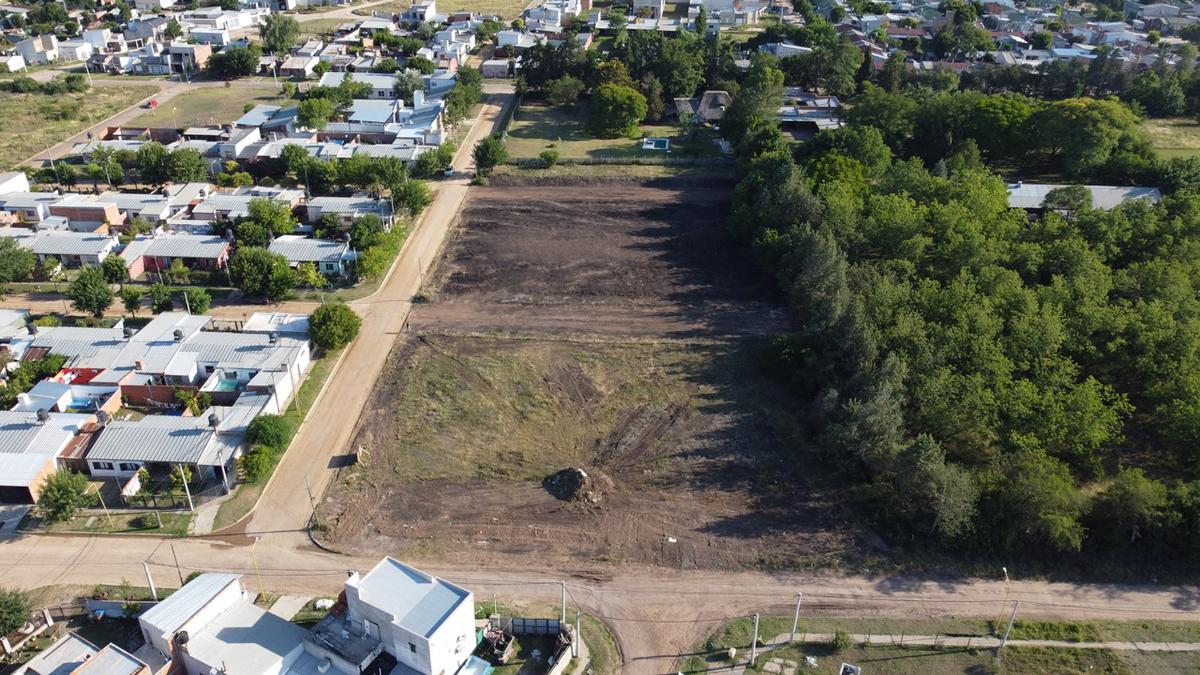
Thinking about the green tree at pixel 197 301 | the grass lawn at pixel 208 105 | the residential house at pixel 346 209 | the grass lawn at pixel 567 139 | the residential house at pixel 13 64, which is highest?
the residential house at pixel 13 64

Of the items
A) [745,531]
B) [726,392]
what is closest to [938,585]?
[745,531]

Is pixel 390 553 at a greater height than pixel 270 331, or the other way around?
pixel 270 331

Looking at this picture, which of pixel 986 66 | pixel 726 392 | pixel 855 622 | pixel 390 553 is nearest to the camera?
pixel 855 622

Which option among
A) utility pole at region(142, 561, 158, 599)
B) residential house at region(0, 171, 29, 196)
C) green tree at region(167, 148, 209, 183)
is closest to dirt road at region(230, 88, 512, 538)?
utility pole at region(142, 561, 158, 599)

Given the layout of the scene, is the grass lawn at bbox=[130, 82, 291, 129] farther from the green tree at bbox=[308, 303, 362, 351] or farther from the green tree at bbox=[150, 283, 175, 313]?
the green tree at bbox=[308, 303, 362, 351]

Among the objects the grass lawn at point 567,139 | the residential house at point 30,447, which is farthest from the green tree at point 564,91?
the residential house at point 30,447

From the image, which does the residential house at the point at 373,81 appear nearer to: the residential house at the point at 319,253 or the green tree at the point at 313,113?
the green tree at the point at 313,113

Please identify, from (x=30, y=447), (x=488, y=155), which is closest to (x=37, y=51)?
(x=488, y=155)

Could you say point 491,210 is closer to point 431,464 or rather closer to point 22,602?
point 431,464
